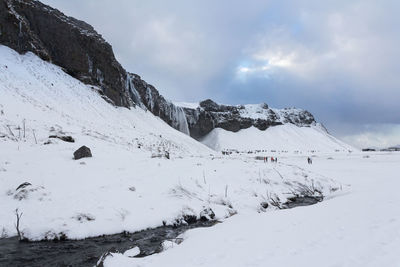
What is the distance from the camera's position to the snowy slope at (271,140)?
81562 mm

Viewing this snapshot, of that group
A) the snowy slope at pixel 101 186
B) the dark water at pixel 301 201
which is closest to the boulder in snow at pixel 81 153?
the snowy slope at pixel 101 186

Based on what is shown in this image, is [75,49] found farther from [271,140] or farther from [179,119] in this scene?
[271,140]

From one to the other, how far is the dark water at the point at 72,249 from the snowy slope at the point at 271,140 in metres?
69.9

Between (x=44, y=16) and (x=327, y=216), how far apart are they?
53962mm

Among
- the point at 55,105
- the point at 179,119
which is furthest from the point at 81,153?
the point at 179,119

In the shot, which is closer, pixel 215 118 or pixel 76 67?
pixel 76 67

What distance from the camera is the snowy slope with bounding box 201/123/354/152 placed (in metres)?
81.6

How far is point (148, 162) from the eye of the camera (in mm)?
14766

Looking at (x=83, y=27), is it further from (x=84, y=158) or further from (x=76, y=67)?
(x=84, y=158)

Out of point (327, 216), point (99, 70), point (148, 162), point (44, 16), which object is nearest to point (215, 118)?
point (99, 70)

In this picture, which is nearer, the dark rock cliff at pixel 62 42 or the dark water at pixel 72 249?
the dark water at pixel 72 249

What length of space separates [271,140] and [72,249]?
88.5 metres

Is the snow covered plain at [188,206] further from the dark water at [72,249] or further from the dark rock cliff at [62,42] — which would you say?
the dark rock cliff at [62,42]

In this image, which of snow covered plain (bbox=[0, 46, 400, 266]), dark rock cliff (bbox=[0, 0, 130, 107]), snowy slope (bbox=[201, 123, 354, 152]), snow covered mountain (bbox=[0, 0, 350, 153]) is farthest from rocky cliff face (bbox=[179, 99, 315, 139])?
snow covered plain (bbox=[0, 46, 400, 266])
